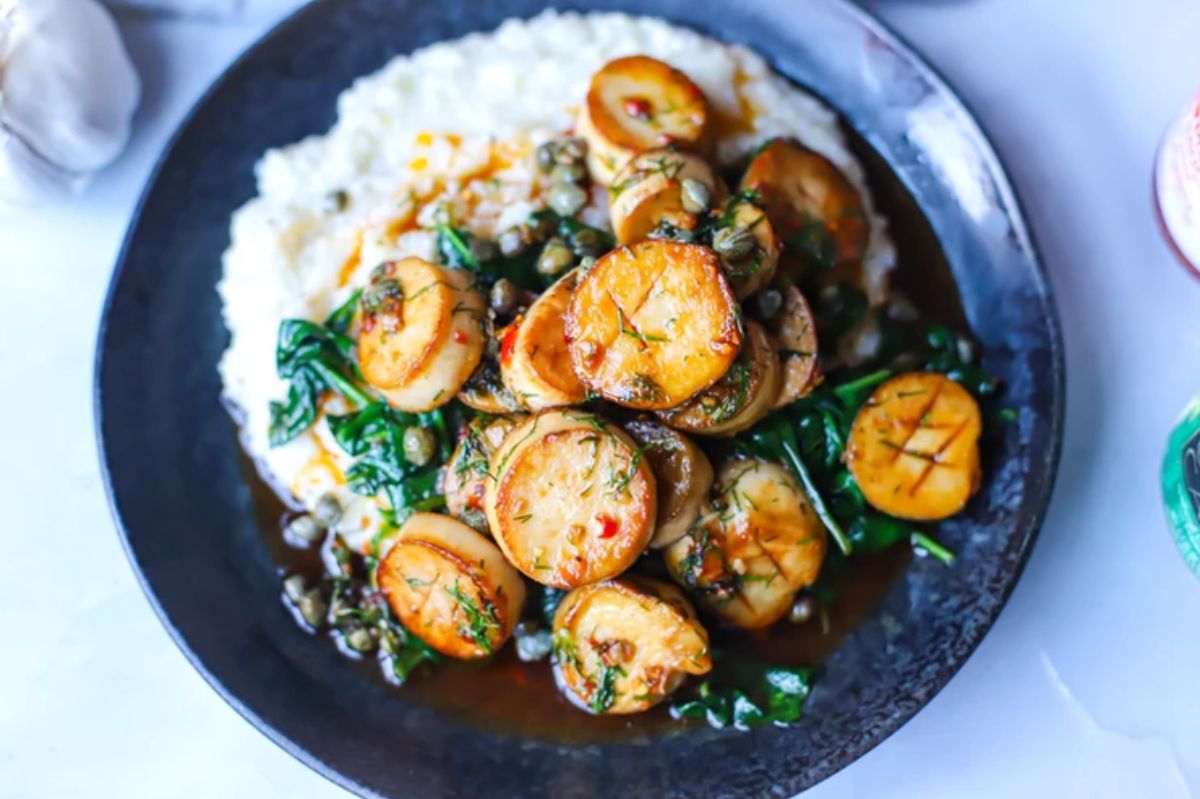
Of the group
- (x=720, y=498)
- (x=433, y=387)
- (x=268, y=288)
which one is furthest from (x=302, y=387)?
(x=720, y=498)

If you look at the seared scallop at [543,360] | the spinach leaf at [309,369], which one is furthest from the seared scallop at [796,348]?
the spinach leaf at [309,369]

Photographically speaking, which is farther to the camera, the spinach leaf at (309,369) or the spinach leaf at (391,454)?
the spinach leaf at (309,369)

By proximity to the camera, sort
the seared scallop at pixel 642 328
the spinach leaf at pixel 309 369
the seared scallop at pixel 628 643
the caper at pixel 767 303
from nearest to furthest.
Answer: the seared scallop at pixel 642 328, the seared scallop at pixel 628 643, the caper at pixel 767 303, the spinach leaf at pixel 309 369

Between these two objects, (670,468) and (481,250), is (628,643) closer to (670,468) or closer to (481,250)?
(670,468)

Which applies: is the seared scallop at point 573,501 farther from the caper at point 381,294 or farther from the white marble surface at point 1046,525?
the white marble surface at point 1046,525

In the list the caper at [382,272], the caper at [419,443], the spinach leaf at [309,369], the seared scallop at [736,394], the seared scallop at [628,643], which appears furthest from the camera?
the spinach leaf at [309,369]

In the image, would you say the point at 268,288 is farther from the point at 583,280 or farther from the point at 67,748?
the point at 67,748

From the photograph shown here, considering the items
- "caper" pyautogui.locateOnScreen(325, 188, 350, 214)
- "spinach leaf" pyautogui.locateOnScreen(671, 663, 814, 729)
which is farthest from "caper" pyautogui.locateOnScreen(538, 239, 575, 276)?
"spinach leaf" pyautogui.locateOnScreen(671, 663, 814, 729)
